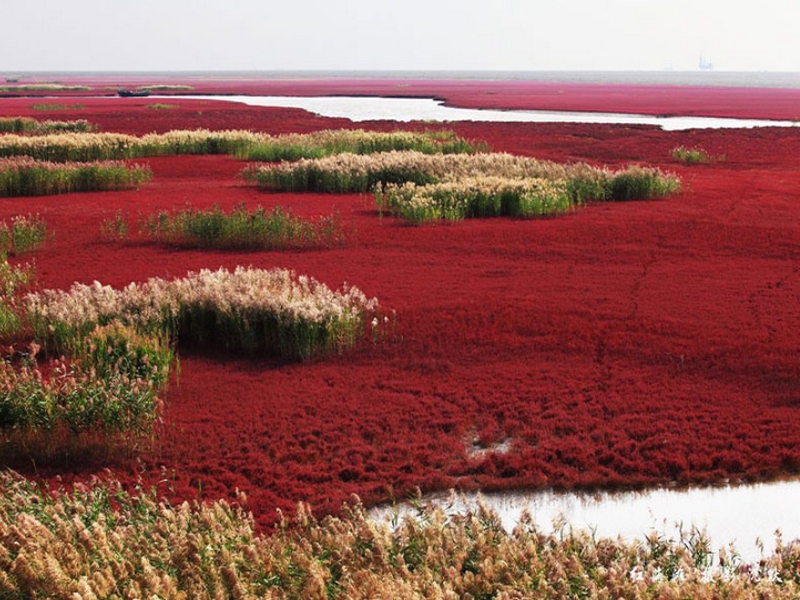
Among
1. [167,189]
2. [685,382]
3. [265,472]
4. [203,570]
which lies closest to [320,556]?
[203,570]

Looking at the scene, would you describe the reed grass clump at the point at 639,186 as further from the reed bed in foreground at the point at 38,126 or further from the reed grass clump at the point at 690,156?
the reed bed in foreground at the point at 38,126

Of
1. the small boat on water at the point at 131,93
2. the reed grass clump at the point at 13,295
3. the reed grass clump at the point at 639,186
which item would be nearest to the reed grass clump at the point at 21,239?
the reed grass clump at the point at 13,295

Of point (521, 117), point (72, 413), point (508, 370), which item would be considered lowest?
point (508, 370)

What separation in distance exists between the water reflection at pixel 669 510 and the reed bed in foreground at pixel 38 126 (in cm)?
4048

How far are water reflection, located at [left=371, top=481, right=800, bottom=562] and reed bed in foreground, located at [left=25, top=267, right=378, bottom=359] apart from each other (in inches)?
161

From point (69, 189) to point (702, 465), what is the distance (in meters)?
23.3

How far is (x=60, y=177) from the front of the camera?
26641 millimetres

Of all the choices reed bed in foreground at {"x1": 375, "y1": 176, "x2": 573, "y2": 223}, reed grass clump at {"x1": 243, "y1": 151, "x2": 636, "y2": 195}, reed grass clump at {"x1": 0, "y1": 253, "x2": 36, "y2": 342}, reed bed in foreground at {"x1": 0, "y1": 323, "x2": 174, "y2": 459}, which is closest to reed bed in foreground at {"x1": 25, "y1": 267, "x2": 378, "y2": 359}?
reed grass clump at {"x1": 0, "y1": 253, "x2": 36, "y2": 342}

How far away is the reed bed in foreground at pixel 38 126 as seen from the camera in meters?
43.6

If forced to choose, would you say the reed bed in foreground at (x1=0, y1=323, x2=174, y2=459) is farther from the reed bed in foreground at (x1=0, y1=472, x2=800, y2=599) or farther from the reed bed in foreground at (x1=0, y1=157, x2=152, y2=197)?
the reed bed in foreground at (x1=0, y1=157, x2=152, y2=197)

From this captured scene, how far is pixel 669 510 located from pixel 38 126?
43380 millimetres

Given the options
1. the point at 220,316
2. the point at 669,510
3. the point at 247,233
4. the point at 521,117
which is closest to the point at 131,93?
the point at 521,117

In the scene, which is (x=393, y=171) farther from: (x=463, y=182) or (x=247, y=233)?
(x=247, y=233)

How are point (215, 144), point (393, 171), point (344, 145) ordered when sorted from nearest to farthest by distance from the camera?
point (393, 171) → point (344, 145) → point (215, 144)
